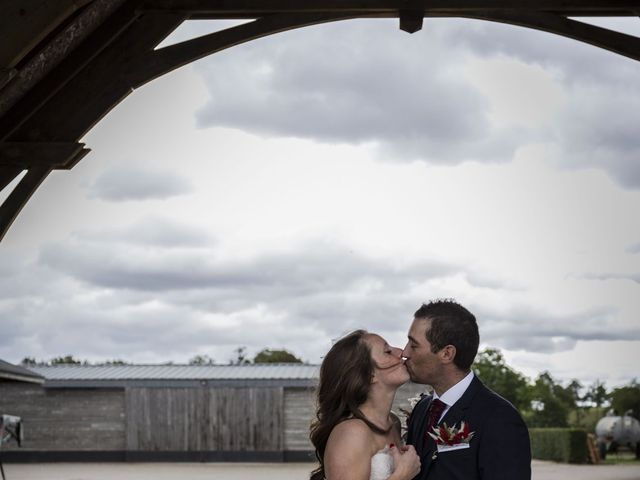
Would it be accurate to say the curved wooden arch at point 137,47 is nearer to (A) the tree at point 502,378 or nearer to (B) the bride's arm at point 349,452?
(B) the bride's arm at point 349,452

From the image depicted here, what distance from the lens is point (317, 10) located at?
7.71 metres

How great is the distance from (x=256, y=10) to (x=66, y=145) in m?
1.67

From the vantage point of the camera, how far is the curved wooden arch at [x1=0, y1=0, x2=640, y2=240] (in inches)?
289

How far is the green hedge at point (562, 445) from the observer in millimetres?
28469

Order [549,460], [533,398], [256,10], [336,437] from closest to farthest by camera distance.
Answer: [336,437] < [256,10] < [549,460] < [533,398]

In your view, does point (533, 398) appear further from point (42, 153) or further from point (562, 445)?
point (42, 153)

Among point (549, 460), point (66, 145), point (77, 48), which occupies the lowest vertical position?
point (549, 460)

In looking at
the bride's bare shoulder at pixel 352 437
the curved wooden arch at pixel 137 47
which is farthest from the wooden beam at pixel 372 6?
the bride's bare shoulder at pixel 352 437

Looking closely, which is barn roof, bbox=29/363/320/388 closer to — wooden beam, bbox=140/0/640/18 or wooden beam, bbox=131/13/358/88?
wooden beam, bbox=131/13/358/88

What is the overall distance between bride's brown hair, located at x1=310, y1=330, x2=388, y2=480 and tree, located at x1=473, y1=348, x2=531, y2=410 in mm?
45147

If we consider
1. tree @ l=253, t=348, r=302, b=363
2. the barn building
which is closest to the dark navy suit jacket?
the barn building

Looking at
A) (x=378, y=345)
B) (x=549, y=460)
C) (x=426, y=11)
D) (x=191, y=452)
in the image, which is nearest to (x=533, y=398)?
(x=549, y=460)

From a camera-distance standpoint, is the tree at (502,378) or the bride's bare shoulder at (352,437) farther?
the tree at (502,378)

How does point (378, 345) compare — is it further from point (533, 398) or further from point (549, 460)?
point (533, 398)
